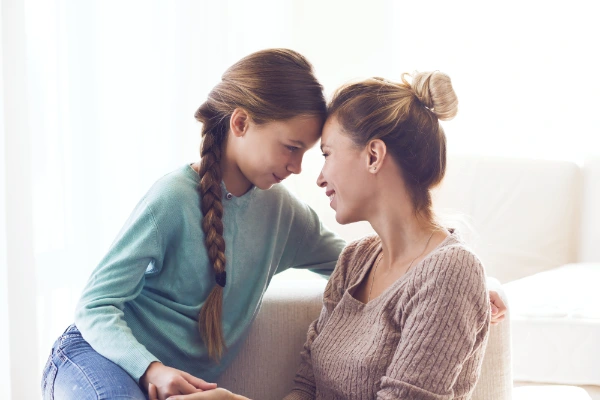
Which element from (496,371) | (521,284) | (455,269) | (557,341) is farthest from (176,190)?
(521,284)

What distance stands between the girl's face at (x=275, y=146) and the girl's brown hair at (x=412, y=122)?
0.32 feet

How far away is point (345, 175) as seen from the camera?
1286 mm

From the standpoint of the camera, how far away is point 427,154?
4.12 feet

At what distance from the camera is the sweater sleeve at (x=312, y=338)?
53.8 inches

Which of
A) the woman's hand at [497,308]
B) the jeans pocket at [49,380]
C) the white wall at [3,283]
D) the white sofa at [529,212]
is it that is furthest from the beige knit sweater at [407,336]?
the white sofa at [529,212]

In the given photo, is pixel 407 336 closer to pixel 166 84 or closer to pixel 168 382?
pixel 168 382

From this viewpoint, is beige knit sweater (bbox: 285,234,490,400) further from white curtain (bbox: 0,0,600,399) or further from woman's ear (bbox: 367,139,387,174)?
white curtain (bbox: 0,0,600,399)

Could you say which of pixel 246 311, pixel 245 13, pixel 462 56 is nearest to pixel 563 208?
pixel 462 56

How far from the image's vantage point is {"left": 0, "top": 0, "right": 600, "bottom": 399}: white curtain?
1.67 meters

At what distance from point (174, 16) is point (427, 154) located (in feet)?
4.21

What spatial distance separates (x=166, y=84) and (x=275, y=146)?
96cm

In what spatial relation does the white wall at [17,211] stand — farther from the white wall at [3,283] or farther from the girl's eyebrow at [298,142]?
the girl's eyebrow at [298,142]

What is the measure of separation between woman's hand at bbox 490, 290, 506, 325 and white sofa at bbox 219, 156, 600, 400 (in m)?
0.03

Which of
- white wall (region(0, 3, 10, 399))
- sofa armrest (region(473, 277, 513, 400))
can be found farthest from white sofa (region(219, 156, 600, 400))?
white wall (region(0, 3, 10, 399))
